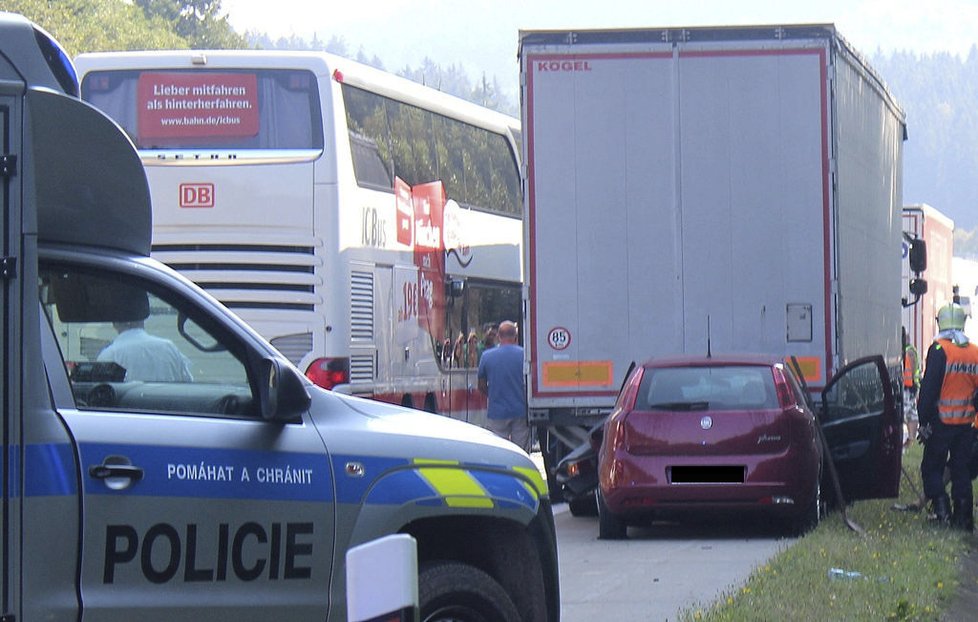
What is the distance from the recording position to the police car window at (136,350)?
4.90 meters

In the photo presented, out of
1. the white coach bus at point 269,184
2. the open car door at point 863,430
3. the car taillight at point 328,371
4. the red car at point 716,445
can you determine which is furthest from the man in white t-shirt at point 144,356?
the car taillight at point 328,371

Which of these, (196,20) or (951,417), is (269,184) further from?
(196,20)

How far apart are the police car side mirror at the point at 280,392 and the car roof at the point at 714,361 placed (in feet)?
26.0

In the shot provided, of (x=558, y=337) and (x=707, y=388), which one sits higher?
(x=558, y=337)

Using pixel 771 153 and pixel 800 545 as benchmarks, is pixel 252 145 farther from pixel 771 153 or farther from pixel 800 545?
pixel 800 545

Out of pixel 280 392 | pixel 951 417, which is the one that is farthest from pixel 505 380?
pixel 280 392

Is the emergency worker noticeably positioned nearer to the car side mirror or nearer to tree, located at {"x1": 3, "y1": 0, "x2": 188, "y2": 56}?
the car side mirror

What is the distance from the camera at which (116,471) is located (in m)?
4.82

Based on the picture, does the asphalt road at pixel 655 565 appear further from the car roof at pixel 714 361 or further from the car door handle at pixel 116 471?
the car door handle at pixel 116 471

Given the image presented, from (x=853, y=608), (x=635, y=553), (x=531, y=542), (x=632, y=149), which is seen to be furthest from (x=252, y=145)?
(x=531, y=542)

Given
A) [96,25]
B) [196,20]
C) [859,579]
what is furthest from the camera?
[196,20]

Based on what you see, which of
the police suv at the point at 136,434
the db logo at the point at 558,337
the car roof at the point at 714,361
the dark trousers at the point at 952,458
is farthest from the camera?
the db logo at the point at 558,337

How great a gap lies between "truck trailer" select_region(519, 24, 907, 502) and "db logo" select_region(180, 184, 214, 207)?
347cm

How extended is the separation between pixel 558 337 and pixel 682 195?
1.54 m
